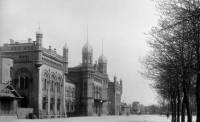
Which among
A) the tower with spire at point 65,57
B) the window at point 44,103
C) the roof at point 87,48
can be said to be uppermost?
the roof at point 87,48

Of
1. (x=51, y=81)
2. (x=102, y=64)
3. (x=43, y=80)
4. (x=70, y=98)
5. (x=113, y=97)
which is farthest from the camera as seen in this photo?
(x=113, y=97)

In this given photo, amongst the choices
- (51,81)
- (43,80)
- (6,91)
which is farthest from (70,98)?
(6,91)

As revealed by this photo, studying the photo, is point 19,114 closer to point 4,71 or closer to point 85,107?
point 4,71

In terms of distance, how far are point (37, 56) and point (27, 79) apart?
4.33 metres

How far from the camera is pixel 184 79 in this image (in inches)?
1013

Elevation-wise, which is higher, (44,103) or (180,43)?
(180,43)

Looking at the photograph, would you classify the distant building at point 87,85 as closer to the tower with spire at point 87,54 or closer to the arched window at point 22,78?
the tower with spire at point 87,54

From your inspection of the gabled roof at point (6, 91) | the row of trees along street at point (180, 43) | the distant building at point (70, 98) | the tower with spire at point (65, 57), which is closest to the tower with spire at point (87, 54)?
the distant building at point (70, 98)

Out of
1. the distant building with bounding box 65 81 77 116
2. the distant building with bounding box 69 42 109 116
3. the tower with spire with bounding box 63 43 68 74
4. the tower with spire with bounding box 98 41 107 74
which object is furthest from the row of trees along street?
the tower with spire with bounding box 98 41 107 74

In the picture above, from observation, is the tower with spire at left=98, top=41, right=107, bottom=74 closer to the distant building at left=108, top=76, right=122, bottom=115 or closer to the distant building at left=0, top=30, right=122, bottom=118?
the distant building at left=108, top=76, right=122, bottom=115

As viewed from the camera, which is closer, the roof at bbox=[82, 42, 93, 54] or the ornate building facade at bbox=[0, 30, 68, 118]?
the ornate building facade at bbox=[0, 30, 68, 118]

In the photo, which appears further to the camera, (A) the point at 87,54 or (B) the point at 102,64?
(B) the point at 102,64

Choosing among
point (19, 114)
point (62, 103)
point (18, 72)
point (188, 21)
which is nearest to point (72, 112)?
point (62, 103)

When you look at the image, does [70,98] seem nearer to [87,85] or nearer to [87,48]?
[87,85]
